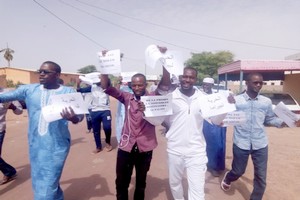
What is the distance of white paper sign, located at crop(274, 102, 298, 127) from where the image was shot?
11.5 ft

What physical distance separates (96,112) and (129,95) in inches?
140

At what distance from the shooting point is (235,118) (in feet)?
11.6

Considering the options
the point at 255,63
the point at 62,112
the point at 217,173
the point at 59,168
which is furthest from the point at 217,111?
the point at 255,63

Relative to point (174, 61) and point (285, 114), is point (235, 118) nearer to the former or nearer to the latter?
point (285, 114)

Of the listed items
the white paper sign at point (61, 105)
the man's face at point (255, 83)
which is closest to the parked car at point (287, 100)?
the man's face at point (255, 83)

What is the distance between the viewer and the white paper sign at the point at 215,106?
3.00 metres

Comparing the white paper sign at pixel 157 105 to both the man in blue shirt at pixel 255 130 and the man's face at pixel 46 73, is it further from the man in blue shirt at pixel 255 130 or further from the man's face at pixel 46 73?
the man in blue shirt at pixel 255 130

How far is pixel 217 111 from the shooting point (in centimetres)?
300

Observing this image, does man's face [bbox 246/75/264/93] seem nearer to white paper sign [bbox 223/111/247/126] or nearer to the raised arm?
white paper sign [bbox 223/111/247/126]

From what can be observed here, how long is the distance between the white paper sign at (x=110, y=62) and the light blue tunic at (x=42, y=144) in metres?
0.67

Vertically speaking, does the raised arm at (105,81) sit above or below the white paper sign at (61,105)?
above

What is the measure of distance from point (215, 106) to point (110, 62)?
125 cm

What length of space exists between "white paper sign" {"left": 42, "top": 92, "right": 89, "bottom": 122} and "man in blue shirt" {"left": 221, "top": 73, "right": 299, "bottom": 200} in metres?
2.10

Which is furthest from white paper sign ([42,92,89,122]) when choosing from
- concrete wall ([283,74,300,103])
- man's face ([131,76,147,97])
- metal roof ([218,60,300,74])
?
concrete wall ([283,74,300,103])
